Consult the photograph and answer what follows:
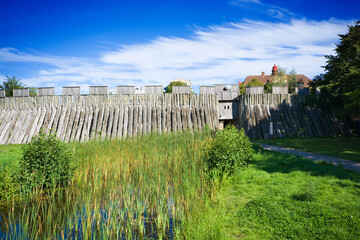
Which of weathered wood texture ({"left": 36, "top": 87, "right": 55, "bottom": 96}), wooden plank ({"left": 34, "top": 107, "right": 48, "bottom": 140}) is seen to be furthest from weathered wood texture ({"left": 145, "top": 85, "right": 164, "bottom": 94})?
wooden plank ({"left": 34, "top": 107, "right": 48, "bottom": 140})

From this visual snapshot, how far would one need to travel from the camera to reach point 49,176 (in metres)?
5.90

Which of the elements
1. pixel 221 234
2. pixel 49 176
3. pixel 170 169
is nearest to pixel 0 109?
pixel 49 176

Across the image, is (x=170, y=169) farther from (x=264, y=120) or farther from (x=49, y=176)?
(x=264, y=120)

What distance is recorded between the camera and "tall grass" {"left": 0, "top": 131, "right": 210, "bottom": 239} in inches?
160

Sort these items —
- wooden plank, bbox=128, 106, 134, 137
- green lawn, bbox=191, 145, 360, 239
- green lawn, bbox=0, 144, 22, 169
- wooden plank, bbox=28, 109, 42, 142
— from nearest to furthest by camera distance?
1. green lawn, bbox=191, 145, 360, 239
2. green lawn, bbox=0, 144, 22, 169
3. wooden plank, bbox=28, 109, 42, 142
4. wooden plank, bbox=128, 106, 134, 137

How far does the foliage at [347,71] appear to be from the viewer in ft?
37.3

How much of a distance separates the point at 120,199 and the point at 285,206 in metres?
3.58

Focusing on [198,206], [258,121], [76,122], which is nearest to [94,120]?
[76,122]

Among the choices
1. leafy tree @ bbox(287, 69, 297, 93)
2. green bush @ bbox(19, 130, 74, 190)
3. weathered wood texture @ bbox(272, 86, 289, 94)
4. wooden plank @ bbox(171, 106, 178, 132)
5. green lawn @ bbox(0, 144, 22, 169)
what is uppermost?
leafy tree @ bbox(287, 69, 297, 93)

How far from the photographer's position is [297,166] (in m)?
6.94

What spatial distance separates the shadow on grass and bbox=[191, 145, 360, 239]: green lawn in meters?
0.02

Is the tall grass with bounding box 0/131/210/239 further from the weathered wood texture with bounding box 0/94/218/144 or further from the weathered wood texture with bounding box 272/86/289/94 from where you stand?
the weathered wood texture with bounding box 272/86/289/94

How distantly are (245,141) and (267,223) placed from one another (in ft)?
12.6

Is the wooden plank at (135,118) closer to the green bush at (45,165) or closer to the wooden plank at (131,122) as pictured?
the wooden plank at (131,122)
